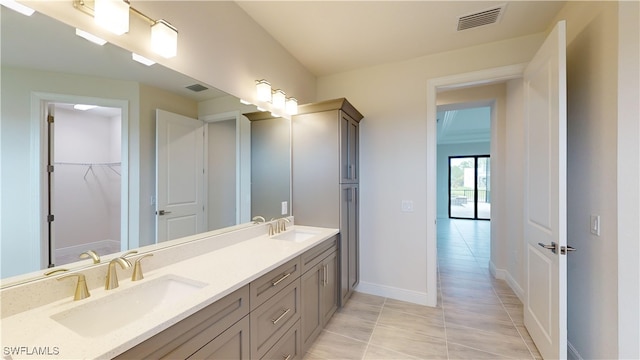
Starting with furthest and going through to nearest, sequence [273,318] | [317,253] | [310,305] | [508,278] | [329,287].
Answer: [508,278], [329,287], [317,253], [310,305], [273,318]

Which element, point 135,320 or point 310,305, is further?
point 310,305

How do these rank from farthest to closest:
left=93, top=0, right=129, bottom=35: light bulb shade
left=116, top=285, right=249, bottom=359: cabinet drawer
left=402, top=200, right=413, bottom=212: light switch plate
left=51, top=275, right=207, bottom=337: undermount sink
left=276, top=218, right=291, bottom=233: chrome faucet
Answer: left=402, top=200, right=413, bottom=212: light switch plate, left=276, top=218, right=291, bottom=233: chrome faucet, left=93, top=0, right=129, bottom=35: light bulb shade, left=51, top=275, right=207, bottom=337: undermount sink, left=116, top=285, right=249, bottom=359: cabinet drawer

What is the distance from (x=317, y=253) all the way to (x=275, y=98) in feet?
4.95

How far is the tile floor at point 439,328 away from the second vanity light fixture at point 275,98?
217 centimetres

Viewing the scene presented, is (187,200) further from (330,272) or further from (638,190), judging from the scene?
(638,190)

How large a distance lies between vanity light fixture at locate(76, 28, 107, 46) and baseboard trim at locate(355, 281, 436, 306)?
3.10 meters

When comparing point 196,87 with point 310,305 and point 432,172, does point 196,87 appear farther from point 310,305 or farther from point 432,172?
point 432,172

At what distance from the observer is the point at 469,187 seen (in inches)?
343

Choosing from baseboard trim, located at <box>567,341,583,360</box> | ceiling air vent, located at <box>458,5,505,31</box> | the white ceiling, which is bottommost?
baseboard trim, located at <box>567,341,583,360</box>

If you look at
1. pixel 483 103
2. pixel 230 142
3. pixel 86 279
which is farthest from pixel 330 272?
pixel 483 103

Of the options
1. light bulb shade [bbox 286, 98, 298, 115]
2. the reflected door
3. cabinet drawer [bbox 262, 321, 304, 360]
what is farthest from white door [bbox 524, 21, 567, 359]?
the reflected door

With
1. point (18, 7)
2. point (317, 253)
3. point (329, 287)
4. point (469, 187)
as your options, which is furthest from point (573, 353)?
point (469, 187)

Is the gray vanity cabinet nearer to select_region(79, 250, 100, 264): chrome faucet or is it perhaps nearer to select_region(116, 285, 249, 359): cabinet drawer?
select_region(116, 285, 249, 359): cabinet drawer

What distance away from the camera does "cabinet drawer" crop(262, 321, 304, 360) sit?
1455 millimetres
